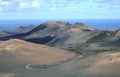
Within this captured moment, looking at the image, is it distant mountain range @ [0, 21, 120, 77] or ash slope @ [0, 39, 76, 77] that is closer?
distant mountain range @ [0, 21, 120, 77]

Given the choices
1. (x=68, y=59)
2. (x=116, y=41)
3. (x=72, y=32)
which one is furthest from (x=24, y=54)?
(x=72, y=32)

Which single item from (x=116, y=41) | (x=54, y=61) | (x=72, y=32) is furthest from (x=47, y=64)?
(x=72, y=32)

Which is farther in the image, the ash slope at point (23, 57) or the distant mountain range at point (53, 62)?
the ash slope at point (23, 57)

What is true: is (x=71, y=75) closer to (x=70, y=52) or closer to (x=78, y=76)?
(x=78, y=76)

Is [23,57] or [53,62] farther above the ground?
[23,57]

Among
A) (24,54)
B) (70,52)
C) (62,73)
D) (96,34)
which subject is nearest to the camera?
(62,73)

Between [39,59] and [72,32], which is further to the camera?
[72,32]

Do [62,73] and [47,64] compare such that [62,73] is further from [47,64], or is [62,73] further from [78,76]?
[47,64]

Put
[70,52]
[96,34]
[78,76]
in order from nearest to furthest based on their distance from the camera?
[78,76] < [70,52] < [96,34]

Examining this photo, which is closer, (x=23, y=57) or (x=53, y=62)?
(x=53, y=62)
